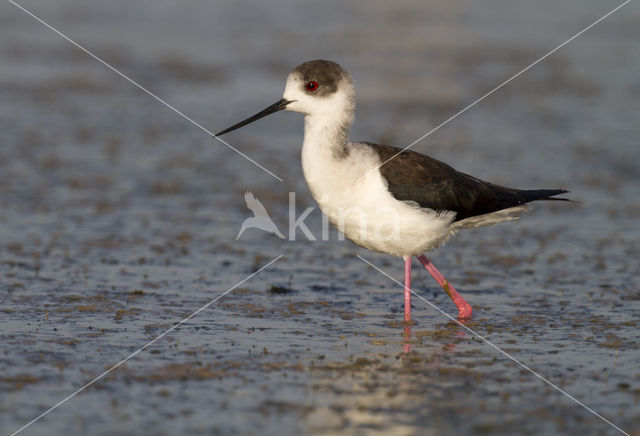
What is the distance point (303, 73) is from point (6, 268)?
320 centimetres

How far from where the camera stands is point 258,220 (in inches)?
408

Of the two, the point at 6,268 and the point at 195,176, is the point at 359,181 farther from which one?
the point at 195,176

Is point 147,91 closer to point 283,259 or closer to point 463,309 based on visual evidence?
point 283,259

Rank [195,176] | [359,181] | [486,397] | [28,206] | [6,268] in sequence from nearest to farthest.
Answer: [486,397]
[359,181]
[6,268]
[28,206]
[195,176]

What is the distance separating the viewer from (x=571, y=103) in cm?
1619

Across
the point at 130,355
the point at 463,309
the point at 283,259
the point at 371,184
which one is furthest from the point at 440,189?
the point at 130,355

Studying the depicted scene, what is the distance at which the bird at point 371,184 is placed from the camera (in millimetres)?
6973

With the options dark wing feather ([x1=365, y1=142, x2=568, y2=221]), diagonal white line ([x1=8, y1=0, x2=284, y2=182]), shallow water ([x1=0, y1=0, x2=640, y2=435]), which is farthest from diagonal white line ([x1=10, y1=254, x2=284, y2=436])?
diagonal white line ([x1=8, y1=0, x2=284, y2=182])

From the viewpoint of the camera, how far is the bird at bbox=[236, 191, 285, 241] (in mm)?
9995

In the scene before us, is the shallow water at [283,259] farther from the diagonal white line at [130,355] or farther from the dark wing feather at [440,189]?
the dark wing feather at [440,189]

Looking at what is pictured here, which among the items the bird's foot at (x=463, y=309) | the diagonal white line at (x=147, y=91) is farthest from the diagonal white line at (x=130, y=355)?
the diagonal white line at (x=147, y=91)

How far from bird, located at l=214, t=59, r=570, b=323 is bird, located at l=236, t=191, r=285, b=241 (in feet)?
8.69

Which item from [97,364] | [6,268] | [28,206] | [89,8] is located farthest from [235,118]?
[89,8]

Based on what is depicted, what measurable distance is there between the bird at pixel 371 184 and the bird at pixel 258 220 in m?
2.65
